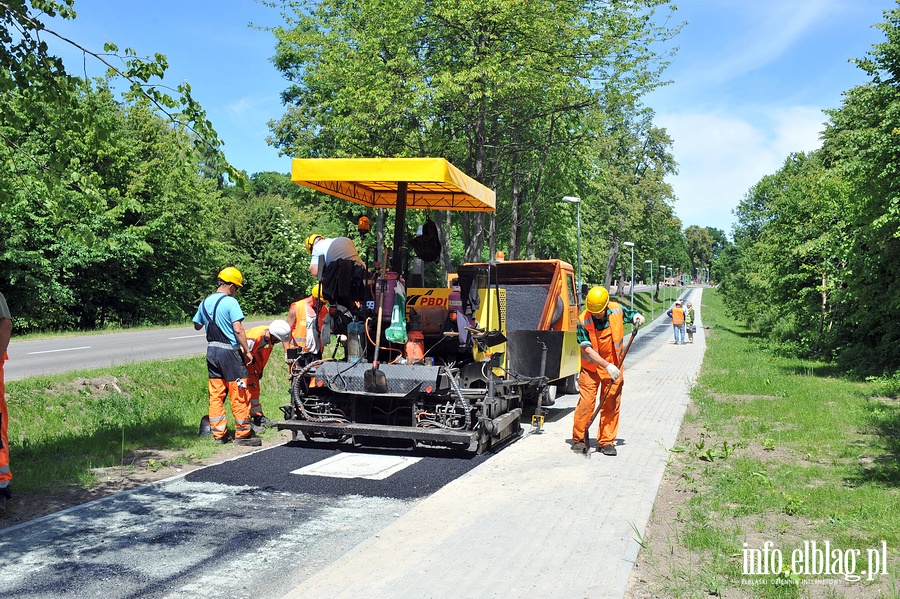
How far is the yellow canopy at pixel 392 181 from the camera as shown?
8750 millimetres

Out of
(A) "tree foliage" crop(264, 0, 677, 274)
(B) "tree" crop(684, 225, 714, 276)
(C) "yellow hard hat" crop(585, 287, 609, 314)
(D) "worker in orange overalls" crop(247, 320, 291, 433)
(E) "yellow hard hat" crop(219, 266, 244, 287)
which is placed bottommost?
(D) "worker in orange overalls" crop(247, 320, 291, 433)

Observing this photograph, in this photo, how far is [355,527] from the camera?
6090 mm

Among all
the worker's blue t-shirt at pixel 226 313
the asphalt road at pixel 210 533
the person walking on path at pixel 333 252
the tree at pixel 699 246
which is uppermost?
the tree at pixel 699 246

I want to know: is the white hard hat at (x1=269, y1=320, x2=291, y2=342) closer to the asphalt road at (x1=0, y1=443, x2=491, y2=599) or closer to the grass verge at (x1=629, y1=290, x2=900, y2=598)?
the asphalt road at (x1=0, y1=443, x2=491, y2=599)

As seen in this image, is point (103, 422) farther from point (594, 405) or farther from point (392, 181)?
point (594, 405)

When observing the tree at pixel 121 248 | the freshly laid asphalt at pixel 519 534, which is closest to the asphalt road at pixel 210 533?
the freshly laid asphalt at pixel 519 534

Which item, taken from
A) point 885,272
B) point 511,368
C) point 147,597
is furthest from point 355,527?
point 885,272

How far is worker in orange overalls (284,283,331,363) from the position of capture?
389 inches

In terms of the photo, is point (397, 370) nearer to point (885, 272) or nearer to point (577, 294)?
point (577, 294)

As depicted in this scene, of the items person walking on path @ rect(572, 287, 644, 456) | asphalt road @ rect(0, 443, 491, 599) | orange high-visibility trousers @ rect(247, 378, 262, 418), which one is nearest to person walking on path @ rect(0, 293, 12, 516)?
asphalt road @ rect(0, 443, 491, 599)

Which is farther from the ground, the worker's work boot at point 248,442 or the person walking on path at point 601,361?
the person walking on path at point 601,361

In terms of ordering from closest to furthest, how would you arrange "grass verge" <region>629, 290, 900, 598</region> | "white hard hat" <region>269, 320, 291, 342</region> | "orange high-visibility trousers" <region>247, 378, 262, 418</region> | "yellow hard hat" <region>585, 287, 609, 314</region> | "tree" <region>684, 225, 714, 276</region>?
"grass verge" <region>629, 290, 900, 598</region>, "yellow hard hat" <region>585, 287, 609, 314</region>, "white hard hat" <region>269, 320, 291, 342</region>, "orange high-visibility trousers" <region>247, 378, 262, 418</region>, "tree" <region>684, 225, 714, 276</region>

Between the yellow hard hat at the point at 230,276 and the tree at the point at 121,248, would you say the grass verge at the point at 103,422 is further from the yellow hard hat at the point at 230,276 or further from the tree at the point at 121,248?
the tree at the point at 121,248

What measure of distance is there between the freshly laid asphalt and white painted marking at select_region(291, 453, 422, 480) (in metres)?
0.82
